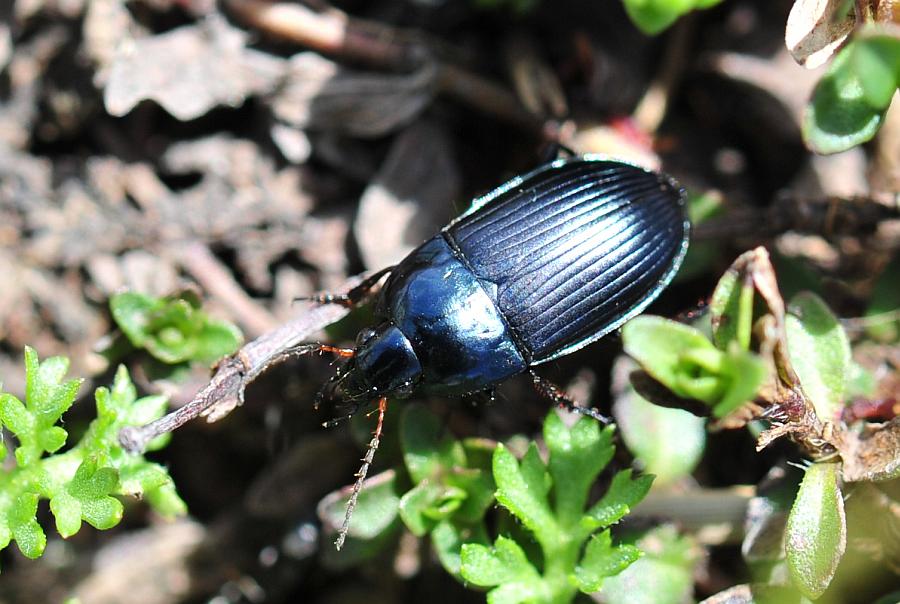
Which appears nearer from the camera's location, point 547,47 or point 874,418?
point 874,418

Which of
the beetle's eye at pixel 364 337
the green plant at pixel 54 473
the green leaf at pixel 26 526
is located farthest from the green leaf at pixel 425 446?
the green leaf at pixel 26 526

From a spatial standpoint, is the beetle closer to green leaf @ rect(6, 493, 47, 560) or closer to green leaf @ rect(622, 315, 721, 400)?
green leaf @ rect(622, 315, 721, 400)

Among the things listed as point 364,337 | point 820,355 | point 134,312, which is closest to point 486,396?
point 364,337

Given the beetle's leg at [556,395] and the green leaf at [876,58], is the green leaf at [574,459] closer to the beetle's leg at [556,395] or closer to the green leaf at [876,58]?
the beetle's leg at [556,395]

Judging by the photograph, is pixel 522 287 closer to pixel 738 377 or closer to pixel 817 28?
pixel 738 377

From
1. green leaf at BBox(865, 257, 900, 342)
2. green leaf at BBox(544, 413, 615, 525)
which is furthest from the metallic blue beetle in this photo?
green leaf at BBox(865, 257, 900, 342)

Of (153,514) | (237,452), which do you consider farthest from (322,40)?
(153,514)

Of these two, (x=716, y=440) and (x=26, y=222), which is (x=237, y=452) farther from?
(x=716, y=440)
